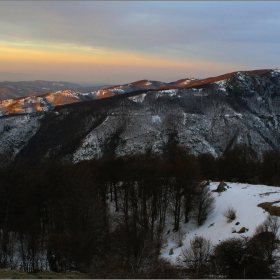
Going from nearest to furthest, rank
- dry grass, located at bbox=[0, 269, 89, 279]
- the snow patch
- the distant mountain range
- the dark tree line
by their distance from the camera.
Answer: dry grass, located at bbox=[0, 269, 89, 279] < the dark tree line < the distant mountain range < the snow patch

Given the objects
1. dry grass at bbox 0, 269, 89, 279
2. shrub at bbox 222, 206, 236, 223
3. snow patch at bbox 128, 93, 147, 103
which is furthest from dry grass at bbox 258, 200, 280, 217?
snow patch at bbox 128, 93, 147, 103

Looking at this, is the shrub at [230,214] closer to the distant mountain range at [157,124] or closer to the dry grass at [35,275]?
the dry grass at [35,275]

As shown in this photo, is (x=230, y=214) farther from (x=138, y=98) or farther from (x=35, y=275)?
(x=138, y=98)

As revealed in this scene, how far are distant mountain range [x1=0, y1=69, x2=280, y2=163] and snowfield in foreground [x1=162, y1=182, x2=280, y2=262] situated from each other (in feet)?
150

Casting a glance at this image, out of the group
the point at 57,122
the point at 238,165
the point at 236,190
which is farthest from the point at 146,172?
the point at 57,122

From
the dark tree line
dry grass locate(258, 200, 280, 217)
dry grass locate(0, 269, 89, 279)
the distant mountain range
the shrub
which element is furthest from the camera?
the distant mountain range

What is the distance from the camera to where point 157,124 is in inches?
3398

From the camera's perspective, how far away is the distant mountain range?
248 feet

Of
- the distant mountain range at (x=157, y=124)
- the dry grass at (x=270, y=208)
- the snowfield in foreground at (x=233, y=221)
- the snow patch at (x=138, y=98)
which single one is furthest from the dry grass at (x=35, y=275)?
the snow patch at (x=138, y=98)

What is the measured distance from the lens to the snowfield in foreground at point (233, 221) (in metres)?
21.1

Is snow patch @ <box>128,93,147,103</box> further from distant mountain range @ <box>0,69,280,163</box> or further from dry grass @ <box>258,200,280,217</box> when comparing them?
dry grass @ <box>258,200,280,217</box>

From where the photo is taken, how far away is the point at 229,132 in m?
86.5

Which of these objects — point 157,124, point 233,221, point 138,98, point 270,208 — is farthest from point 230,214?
point 138,98

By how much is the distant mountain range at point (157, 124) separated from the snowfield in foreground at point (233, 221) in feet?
150
